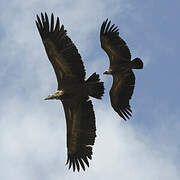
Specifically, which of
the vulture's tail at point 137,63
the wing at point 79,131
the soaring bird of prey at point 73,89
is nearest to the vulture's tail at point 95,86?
the soaring bird of prey at point 73,89

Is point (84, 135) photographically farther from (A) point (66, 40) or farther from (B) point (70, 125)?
(A) point (66, 40)

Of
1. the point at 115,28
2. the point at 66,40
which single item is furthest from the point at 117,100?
the point at 66,40

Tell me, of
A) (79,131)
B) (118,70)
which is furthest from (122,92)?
(79,131)

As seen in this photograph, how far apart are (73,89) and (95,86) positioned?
42.3 inches

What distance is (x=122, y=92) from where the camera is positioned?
28953mm

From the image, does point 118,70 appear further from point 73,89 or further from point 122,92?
point 73,89

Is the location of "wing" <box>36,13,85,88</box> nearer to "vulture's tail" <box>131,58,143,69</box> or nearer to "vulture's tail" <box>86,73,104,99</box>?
"vulture's tail" <box>86,73,104,99</box>

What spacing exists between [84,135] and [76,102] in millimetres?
1193

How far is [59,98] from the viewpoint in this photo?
25.5 meters

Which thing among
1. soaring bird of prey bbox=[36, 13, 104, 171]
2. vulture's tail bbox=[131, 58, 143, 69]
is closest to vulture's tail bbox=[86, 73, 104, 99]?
soaring bird of prey bbox=[36, 13, 104, 171]

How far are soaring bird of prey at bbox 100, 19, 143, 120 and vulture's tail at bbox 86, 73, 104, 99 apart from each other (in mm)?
3593

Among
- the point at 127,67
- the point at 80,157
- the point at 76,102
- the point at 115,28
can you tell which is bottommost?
the point at 80,157

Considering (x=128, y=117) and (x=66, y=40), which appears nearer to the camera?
(x=66, y=40)

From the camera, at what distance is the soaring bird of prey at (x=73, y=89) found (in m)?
25.0
